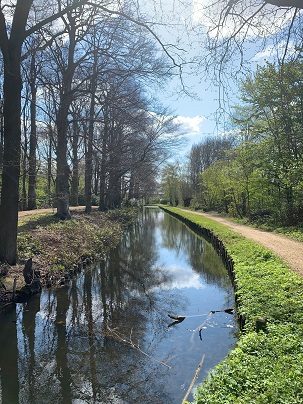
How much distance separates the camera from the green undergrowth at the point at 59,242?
1241 cm

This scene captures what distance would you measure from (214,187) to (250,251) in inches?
1164

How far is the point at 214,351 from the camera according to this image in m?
7.29

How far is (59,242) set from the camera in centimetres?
1462

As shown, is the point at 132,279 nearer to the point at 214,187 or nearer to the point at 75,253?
the point at 75,253

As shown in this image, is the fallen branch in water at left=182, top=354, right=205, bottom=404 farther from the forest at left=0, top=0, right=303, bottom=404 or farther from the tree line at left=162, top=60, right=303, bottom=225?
the tree line at left=162, top=60, right=303, bottom=225

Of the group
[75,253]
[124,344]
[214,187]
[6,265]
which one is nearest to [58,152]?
[75,253]

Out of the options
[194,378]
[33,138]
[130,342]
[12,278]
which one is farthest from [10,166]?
[33,138]

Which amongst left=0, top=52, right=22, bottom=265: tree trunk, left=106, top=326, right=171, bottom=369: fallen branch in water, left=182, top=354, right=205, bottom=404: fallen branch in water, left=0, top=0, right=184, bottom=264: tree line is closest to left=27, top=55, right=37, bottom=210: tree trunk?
left=0, top=0, right=184, bottom=264: tree line

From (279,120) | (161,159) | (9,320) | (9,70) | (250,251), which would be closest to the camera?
(9,320)

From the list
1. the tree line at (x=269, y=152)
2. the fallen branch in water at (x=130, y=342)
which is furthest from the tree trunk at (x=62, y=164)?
the fallen branch in water at (x=130, y=342)

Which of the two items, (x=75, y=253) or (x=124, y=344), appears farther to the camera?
(x=75, y=253)

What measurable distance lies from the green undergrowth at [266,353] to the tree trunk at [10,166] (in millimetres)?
6376

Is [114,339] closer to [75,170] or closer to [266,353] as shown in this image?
[266,353]

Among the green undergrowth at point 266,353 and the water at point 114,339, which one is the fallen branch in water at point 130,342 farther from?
the green undergrowth at point 266,353
